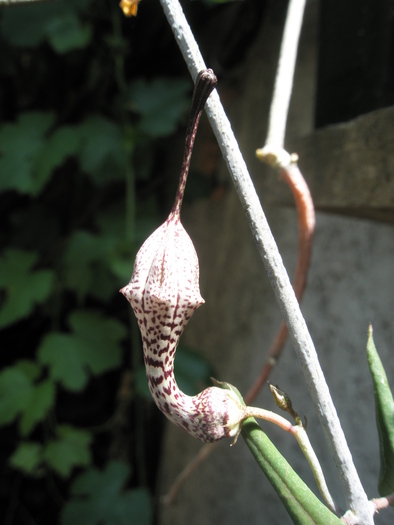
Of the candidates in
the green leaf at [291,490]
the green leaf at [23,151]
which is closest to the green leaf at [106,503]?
the green leaf at [23,151]

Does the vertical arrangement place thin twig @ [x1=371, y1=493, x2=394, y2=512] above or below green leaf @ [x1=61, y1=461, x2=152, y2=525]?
above

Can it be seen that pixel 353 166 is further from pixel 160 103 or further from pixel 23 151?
pixel 23 151

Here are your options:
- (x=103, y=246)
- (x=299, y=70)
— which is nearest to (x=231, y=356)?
(x=103, y=246)

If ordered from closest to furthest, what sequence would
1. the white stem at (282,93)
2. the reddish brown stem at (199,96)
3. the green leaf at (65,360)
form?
the reddish brown stem at (199,96), the white stem at (282,93), the green leaf at (65,360)

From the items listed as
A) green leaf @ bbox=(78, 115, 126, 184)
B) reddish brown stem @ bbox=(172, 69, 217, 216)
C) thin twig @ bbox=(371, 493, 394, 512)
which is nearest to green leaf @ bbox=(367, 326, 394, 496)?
thin twig @ bbox=(371, 493, 394, 512)

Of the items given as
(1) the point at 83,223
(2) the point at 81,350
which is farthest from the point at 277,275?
(1) the point at 83,223

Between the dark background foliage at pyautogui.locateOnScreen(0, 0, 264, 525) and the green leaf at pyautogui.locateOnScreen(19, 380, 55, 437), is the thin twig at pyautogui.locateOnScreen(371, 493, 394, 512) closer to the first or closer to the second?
the dark background foliage at pyautogui.locateOnScreen(0, 0, 264, 525)

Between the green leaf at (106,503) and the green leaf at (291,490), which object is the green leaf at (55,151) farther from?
the green leaf at (291,490)
